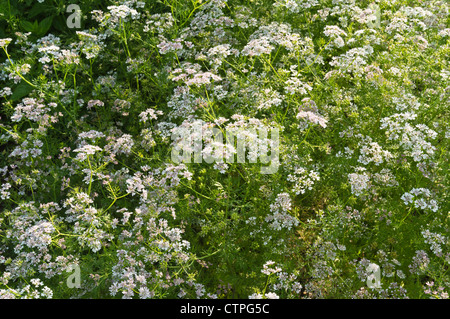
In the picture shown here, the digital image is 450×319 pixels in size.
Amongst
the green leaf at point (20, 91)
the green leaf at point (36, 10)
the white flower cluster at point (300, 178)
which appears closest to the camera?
the white flower cluster at point (300, 178)

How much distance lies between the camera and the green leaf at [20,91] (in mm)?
5629

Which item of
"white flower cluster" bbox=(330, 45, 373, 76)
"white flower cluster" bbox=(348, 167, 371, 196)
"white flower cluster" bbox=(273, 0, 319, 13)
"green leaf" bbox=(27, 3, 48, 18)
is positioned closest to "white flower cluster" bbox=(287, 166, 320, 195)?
"white flower cluster" bbox=(348, 167, 371, 196)

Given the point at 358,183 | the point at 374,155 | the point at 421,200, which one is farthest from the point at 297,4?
the point at 421,200

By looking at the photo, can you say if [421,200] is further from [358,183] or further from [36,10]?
[36,10]

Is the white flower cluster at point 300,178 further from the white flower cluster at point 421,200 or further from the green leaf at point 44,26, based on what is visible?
the green leaf at point 44,26

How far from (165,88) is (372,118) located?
240cm

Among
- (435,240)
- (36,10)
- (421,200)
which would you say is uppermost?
(36,10)

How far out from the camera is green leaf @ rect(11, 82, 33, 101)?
563cm

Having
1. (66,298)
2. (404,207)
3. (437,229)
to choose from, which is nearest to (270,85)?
(404,207)

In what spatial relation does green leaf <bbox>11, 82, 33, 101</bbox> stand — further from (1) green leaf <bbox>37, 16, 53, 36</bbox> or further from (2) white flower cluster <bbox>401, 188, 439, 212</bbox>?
(2) white flower cluster <bbox>401, 188, 439, 212</bbox>

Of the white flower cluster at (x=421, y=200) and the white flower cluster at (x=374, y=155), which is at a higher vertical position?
the white flower cluster at (x=374, y=155)

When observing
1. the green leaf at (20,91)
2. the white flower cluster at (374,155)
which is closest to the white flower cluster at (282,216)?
the white flower cluster at (374,155)

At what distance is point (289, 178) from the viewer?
163 inches

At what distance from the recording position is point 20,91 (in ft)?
18.6
